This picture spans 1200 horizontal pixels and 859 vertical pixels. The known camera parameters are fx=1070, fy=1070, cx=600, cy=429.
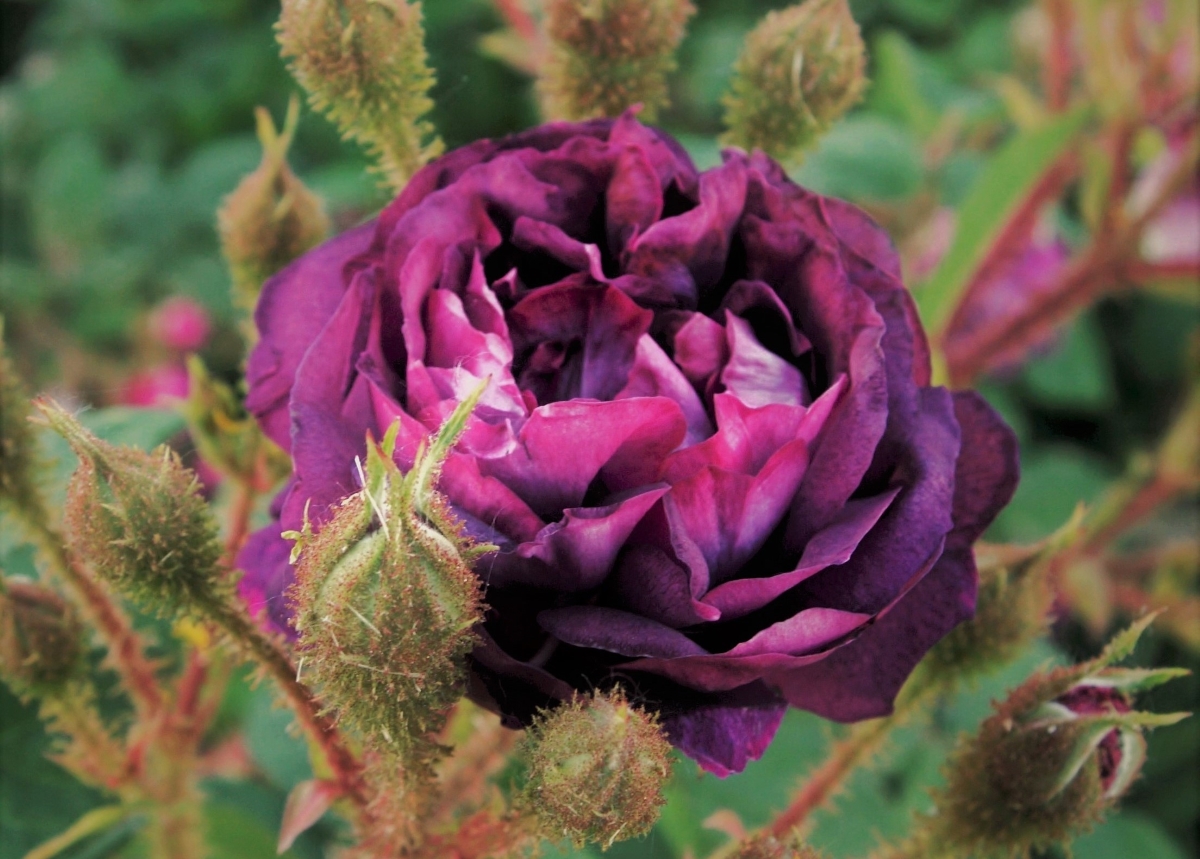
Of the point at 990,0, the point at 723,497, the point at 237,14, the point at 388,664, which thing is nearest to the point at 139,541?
the point at 388,664

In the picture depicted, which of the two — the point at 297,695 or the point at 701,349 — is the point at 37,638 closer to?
the point at 297,695

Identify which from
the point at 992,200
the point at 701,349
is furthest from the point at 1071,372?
the point at 701,349

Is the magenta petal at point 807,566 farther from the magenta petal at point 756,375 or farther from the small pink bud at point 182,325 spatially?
the small pink bud at point 182,325

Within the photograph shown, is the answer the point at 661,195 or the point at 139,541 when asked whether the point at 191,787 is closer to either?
the point at 139,541

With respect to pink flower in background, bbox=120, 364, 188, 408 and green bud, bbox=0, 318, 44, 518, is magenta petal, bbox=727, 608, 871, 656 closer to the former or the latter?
green bud, bbox=0, 318, 44, 518

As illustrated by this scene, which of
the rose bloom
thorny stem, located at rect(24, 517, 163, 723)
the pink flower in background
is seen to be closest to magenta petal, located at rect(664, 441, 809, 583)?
the rose bloom

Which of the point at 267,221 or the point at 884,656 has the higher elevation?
the point at 267,221

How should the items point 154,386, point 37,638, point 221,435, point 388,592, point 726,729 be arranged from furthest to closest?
point 154,386 < point 221,435 < point 37,638 < point 726,729 < point 388,592
